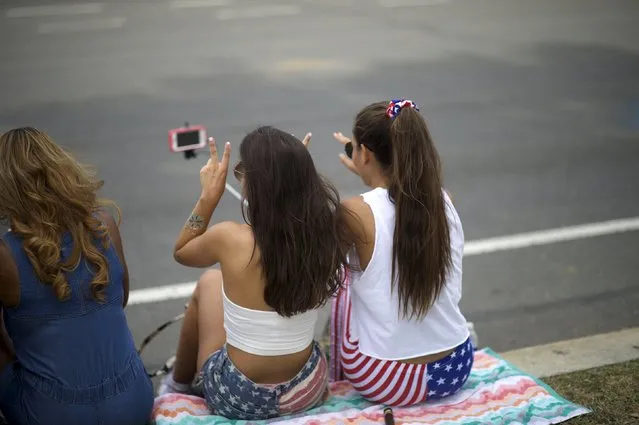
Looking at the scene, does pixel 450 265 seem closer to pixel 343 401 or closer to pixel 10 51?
pixel 343 401

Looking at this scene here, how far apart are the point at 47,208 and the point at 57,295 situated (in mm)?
327

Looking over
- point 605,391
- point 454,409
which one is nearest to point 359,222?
point 454,409

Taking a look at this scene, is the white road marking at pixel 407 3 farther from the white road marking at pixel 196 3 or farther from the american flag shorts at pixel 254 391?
the american flag shorts at pixel 254 391

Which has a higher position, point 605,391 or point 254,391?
point 254,391

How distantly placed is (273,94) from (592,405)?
19.1 feet

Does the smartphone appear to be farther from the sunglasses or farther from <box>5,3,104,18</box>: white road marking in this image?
<box>5,3,104,18</box>: white road marking

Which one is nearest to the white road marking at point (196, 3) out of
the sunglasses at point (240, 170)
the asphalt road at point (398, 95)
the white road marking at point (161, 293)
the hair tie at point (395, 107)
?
the asphalt road at point (398, 95)

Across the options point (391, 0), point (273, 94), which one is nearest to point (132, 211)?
point (273, 94)

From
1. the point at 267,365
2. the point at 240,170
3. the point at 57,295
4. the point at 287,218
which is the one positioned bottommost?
the point at 267,365

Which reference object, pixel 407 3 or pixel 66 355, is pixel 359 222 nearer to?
pixel 66 355

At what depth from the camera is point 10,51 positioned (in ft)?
33.4

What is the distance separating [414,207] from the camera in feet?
11.7

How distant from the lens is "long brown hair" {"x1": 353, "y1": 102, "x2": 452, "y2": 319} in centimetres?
355

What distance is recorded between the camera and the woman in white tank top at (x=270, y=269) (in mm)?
3342
